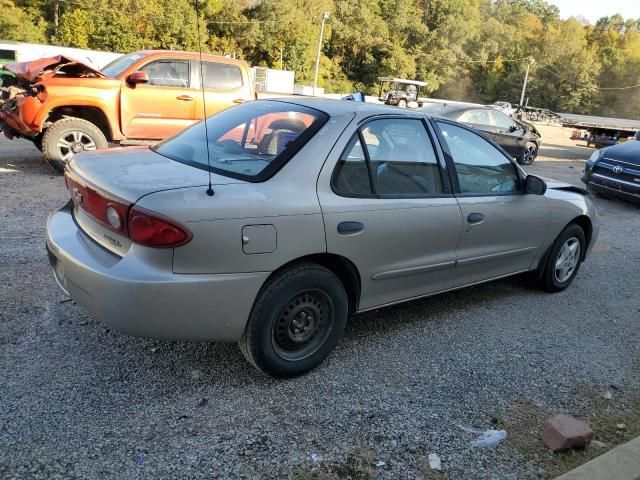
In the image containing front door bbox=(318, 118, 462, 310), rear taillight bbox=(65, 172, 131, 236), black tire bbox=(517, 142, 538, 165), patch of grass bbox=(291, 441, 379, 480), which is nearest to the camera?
patch of grass bbox=(291, 441, 379, 480)

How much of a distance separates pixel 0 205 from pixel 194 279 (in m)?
4.60

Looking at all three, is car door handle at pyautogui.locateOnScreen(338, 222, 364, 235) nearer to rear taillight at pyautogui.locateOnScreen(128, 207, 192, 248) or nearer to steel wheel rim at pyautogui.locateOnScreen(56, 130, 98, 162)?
rear taillight at pyautogui.locateOnScreen(128, 207, 192, 248)

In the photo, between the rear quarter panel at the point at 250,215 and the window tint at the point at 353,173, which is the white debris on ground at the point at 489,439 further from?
the window tint at the point at 353,173

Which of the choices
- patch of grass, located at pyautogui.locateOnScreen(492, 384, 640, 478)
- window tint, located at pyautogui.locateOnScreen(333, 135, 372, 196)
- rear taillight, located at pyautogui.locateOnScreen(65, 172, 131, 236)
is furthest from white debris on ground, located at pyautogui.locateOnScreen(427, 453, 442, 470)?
rear taillight, located at pyautogui.locateOnScreen(65, 172, 131, 236)

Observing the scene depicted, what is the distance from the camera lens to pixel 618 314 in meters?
4.70

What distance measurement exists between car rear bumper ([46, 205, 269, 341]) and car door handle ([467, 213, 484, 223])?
5.74ft

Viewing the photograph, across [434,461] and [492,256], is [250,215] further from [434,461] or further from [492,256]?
[492,256]

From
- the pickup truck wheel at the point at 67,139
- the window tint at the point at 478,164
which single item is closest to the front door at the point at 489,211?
the window tint at the point at 478,164

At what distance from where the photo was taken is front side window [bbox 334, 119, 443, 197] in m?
3.23

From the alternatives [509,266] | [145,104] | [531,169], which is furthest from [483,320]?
[531,169]

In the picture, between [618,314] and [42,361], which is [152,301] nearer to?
[42,361]

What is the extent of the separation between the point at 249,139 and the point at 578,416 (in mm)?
2564

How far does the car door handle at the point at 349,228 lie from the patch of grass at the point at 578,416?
1.29 meters

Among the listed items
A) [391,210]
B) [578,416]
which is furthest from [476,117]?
[578,416]
